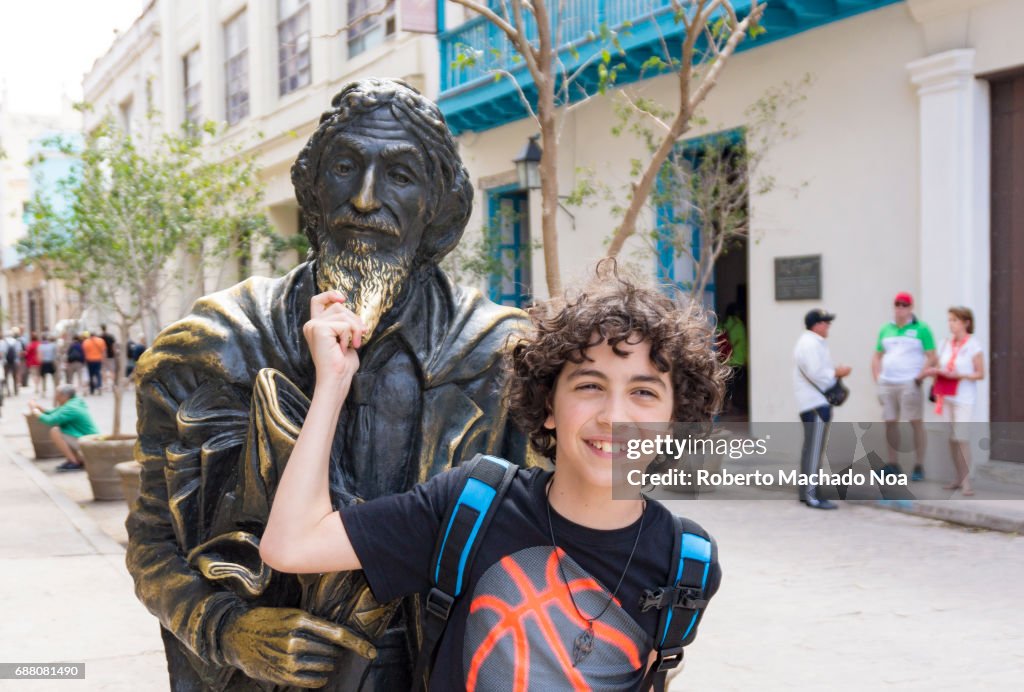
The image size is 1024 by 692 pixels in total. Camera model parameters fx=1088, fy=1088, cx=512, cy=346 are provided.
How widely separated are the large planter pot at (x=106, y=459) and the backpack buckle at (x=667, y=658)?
836cm

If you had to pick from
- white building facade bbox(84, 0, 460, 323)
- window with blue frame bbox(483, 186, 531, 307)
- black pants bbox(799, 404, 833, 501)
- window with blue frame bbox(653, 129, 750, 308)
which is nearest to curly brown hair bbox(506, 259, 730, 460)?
black pants bbox(799, 404, 833, 501)

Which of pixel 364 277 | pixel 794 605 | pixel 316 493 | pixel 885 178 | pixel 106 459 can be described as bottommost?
pixel 794 605

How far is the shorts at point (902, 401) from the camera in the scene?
895 cm

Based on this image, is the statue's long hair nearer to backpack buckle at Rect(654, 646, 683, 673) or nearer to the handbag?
backpack buckle at Rect(654, 646, 683, 673)

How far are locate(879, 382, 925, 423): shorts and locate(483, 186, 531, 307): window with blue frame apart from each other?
5.56 metres

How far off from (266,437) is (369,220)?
41 centimetres

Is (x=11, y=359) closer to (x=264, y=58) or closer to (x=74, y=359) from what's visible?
(x=74, y=359)

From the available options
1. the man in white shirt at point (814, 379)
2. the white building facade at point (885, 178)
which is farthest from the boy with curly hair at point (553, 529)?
the white building facade at point (885, 178)

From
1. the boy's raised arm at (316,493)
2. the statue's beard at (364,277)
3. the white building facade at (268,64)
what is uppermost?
the white building facade at (268,64)

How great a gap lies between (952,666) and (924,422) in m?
4.57

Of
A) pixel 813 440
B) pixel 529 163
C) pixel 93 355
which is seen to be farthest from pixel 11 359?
pixel 813 440

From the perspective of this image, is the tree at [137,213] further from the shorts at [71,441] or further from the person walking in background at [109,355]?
the person walking in background at [109,355]

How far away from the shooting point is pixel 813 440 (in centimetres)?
823

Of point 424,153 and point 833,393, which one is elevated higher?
point 424,153
